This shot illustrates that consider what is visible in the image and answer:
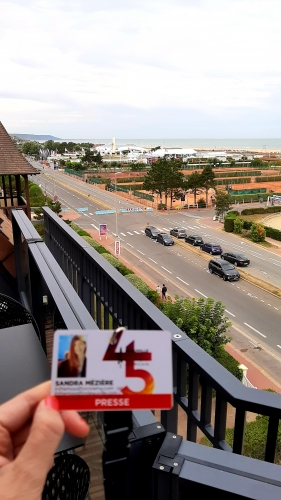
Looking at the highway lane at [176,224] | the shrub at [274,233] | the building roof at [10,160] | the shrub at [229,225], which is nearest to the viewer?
the building roof at [10,160]

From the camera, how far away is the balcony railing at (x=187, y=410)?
3.71 ft

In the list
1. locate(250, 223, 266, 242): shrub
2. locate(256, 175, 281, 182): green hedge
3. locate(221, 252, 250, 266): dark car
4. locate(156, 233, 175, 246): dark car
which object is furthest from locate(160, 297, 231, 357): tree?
locate(256, 175, 281, 182): green hedge

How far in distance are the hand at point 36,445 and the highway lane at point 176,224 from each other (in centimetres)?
2199

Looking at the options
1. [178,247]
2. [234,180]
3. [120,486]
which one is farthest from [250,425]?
[234,180]

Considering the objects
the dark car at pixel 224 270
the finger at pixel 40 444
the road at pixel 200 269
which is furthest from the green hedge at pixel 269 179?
the finger at pixel 40 444

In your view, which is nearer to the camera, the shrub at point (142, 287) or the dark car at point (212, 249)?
the shrub at point (142, 287)

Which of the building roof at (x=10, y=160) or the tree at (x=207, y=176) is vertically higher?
the building roof at (x=10, y=160)

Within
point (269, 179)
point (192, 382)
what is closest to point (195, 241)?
point (192, 382)

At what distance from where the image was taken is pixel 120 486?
2.65 feet

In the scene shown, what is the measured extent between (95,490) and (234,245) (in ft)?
96.1

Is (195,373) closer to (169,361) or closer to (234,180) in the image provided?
(169,361)

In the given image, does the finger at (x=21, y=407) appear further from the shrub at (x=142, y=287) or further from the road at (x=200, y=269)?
the shrub at (x=142, y=287)

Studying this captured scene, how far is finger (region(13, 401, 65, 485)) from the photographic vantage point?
69cm

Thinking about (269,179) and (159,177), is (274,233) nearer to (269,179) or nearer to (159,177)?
(159,177)
